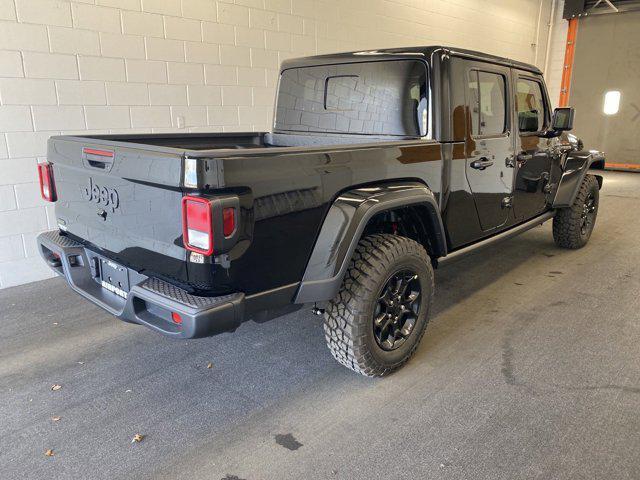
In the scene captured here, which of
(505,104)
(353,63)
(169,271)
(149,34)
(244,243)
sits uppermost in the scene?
(149,34)

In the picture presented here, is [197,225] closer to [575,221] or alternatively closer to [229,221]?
[229,221]

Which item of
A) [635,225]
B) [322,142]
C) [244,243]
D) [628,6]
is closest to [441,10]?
[635,225]

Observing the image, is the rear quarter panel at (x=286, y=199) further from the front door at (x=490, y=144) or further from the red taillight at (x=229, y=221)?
the front door at (x=490, y=144)

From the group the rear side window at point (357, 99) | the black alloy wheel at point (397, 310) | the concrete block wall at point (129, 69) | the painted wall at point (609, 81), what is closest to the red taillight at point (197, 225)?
the black alloy wheel at point (397, 310)

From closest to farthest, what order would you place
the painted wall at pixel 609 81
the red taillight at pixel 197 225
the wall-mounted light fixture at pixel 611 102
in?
the red taillight at pixel 197 225 < the painted wall at pixel 609 81 < the wall-mounted light fixture at pixel 611 102

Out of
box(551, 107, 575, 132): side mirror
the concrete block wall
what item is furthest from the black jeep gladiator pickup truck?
the concrete block wall

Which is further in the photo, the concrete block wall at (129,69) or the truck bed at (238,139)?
the concrete block wall at (129,69)

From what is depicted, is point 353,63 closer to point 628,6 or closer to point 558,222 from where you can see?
point 558,222

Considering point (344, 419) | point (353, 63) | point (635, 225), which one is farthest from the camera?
point (635, 225)

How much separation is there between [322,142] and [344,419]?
6.07ft

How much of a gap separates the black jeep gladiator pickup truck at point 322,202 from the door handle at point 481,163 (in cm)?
1

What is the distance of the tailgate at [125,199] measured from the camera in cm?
190

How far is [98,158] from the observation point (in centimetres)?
221

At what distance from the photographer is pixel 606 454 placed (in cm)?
201
